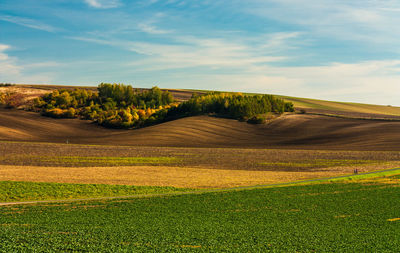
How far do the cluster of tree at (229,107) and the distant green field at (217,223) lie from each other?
68921 millimetres

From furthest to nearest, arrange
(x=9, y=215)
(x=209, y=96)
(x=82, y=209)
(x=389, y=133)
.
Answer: (x=209, y=96)
(x=389, y=133)
(x=82, y=209)
(x=9, y=215)

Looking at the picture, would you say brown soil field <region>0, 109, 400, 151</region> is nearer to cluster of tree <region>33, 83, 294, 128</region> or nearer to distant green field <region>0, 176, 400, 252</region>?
cluster of tree <region>33, 83, 294, 128</region>

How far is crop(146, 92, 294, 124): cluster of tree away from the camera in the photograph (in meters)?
98.4

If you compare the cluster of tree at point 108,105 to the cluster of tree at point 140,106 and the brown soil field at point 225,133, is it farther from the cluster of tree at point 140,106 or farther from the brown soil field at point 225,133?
the brown soil field at point 225,133

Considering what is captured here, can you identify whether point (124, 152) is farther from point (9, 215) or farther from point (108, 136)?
point (9, 215)

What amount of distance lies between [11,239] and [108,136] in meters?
67.6

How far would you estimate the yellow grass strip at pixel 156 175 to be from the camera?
35.3 metres

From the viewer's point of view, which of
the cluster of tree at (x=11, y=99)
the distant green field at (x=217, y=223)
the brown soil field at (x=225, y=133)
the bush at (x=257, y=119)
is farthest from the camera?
the cluster of tree at (x=11, y=99)

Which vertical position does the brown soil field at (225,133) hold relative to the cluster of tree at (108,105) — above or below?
below

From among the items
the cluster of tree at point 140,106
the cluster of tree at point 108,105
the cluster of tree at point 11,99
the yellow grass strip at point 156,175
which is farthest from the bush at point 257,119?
the cluster of tree at point 11,99

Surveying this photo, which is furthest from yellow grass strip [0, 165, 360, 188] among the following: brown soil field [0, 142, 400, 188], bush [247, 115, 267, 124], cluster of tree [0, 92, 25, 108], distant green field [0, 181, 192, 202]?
cluster of tree [0, 92, 25, 108]

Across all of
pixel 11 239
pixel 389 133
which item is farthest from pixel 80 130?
pixel 11 239

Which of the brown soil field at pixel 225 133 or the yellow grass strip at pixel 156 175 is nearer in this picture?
the yellow grass strip at pixel 156 175

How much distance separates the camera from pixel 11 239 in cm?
1659
